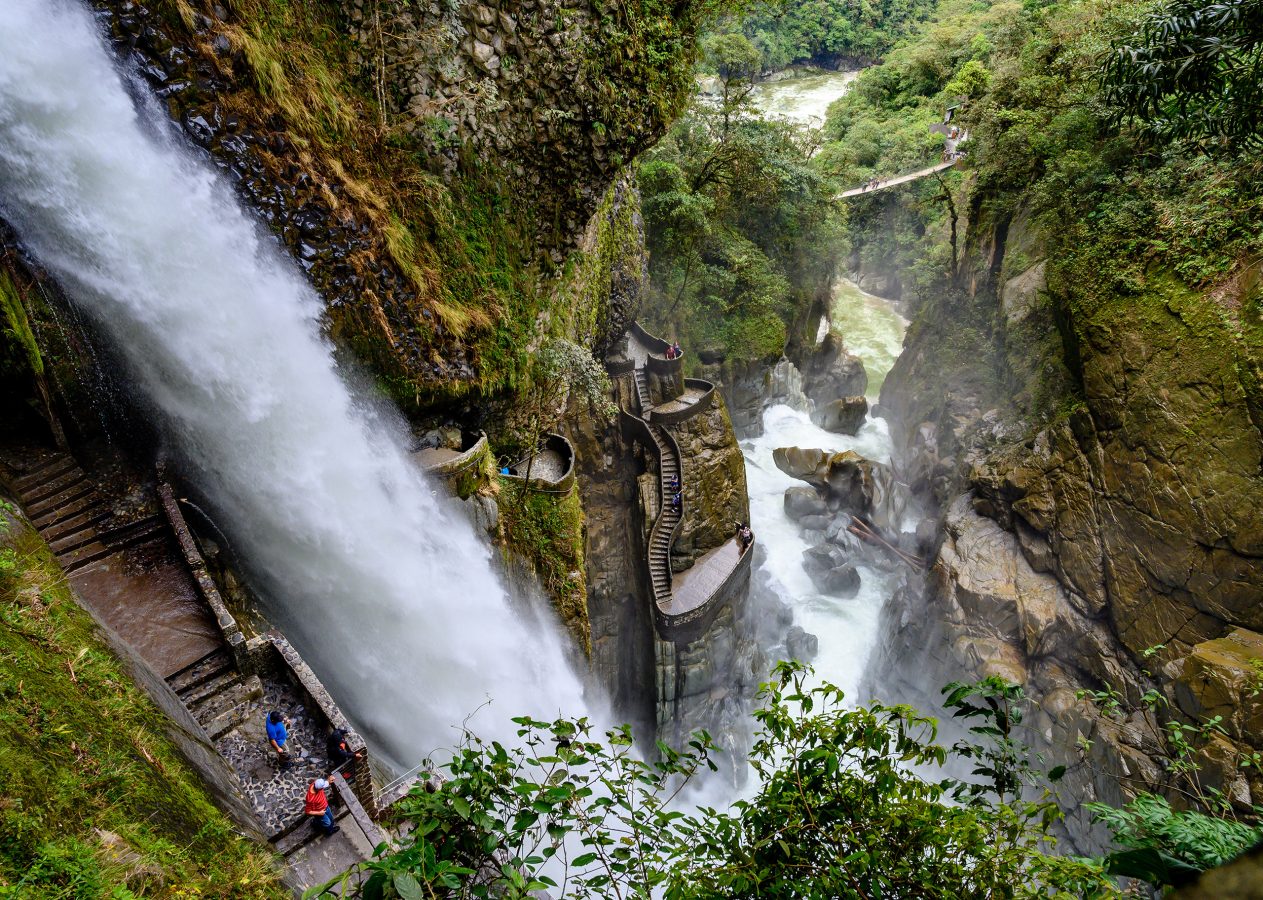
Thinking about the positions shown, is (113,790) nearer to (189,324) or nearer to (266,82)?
(189,324)

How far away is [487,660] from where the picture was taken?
10.8 m

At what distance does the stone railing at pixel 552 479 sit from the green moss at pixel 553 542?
120 mm

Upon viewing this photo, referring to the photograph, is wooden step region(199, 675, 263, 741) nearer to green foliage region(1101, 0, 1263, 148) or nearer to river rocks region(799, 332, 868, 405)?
green foliage region(1101, 0, 1263, 148)

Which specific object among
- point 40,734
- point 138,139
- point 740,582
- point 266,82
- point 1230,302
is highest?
point 266,82

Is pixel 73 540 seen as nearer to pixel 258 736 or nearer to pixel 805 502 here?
pixel 258 736

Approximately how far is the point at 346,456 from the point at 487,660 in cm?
441

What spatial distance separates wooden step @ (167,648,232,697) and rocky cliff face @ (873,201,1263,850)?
13681 mm

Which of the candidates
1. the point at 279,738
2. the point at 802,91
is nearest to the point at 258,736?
the point at 279,738

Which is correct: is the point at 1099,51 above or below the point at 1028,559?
above

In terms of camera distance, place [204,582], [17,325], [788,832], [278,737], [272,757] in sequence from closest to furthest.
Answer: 1. [788,832]
2. [17,325]
3. [278,737]
4. [272,757]
5. [204,582]

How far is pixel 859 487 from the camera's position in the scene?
23.7 meters

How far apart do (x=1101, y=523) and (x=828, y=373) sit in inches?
664

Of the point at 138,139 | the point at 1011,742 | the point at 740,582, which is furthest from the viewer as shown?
the point at 740,582

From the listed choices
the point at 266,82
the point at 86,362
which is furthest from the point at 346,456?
the point at 266,82
